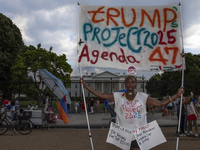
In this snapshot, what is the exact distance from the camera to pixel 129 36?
12.9 ft

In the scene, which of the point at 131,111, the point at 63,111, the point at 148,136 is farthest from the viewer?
the point at 63,111

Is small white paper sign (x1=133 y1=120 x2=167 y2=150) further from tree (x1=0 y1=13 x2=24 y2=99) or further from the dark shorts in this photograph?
tree (x1=0 y1=13 x2=24 y2=99)

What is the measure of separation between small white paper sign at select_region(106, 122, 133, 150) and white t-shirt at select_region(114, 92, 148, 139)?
0.09 m

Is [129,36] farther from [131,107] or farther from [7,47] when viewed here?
[7,47]

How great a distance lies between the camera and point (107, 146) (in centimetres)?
698

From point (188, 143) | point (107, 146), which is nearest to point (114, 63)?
point (107, 146)

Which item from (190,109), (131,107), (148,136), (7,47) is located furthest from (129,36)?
(7,47)

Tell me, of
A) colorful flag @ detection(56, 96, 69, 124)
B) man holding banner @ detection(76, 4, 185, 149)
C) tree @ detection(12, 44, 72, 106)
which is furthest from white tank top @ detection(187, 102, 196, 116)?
tree @ detection(12, 44, 72, 106)

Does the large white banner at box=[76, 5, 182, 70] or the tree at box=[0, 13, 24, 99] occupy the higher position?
the tree at box=[0, 13, 24, 99]

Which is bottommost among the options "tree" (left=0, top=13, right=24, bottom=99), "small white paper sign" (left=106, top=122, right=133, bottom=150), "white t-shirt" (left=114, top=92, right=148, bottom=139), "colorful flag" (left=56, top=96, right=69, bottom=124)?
"colorful flag" (left=56, top=96, right=69, bottom=124)

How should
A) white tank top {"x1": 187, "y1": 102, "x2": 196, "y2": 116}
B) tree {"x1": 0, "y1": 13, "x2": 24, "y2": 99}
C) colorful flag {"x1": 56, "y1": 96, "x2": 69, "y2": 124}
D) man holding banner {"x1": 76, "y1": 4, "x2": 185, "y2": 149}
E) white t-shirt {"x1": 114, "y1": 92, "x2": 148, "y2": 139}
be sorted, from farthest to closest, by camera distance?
1. tree {"x1": 0, "y1": 13, "x2": 24, "y2": 99}
2. colorful flag {"x1": 56, "y1": 96, "x2": 69, "y2": 124}
3. white tank top {"x1": 187, "y1": 102, "x2": 196, "y2": 116}
4. man holding banner {"x1": 76, "y1": 4, "x2": 185, "y2": 149}
5. white t-shirt {"x1": 114, "y1": 92, "x2": 148, "y2": 139}

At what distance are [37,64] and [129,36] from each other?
30.7 metres

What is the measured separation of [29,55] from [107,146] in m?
29.0

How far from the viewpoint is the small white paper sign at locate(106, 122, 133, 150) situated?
3.06 m
